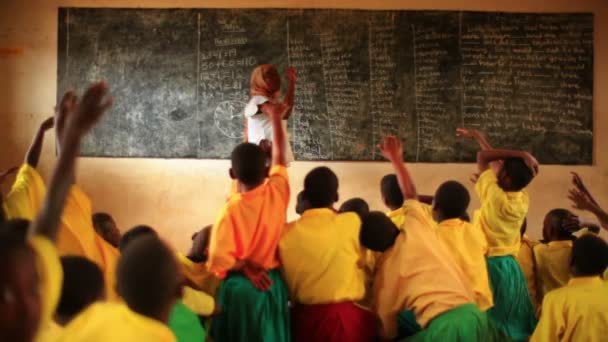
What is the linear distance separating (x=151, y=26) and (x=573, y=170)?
3.76 m

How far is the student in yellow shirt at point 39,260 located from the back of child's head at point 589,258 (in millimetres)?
2448

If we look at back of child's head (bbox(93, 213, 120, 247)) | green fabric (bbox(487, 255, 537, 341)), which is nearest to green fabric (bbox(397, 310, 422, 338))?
green fabric (bbox(487, 255, 537, 341))

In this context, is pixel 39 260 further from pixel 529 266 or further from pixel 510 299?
pixel 529 266

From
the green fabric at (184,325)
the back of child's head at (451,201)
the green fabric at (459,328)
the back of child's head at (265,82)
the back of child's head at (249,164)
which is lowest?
the green fabric at (459,328)

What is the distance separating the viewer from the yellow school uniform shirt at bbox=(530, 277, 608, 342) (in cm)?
310

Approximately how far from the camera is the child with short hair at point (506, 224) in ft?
12.8

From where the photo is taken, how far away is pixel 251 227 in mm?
3018

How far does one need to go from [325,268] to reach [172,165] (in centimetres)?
324

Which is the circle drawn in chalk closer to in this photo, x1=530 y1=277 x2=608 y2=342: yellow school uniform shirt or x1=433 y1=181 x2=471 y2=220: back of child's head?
x1=433 y1=181 x2=471 y2=220: back of child's head

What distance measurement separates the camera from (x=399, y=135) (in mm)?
6094

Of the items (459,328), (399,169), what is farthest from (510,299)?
(399,169)

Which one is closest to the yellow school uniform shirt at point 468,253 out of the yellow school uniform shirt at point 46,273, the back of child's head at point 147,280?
the back of child's head at point 147,280

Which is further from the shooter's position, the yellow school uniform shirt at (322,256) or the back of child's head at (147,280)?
the yellow school uniform shirt at (322,256)

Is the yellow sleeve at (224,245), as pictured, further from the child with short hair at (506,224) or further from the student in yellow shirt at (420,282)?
the child with short hair at (506,224)
